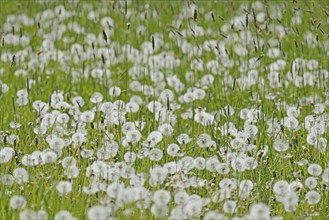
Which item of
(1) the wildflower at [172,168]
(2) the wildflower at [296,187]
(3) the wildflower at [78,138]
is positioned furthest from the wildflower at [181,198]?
(3) the wildflower at [78,138]

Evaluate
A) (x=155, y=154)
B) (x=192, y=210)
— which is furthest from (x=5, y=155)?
(x=192, y=210)

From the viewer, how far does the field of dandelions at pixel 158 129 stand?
372cm

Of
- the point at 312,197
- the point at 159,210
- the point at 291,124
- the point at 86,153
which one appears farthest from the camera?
the point at 291,124

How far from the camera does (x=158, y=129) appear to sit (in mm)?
4957

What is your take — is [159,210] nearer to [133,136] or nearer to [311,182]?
[311,182]

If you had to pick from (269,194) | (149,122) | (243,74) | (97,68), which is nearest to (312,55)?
(243,74)

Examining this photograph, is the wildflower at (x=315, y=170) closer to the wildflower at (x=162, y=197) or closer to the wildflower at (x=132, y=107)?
the wildflower at (x=162, y=197)

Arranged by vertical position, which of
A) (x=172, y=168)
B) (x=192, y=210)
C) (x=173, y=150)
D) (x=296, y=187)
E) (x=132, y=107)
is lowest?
(x=192, y=210)

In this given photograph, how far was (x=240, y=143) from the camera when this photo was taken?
4484mm

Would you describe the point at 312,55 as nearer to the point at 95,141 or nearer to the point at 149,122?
the point at 149,122

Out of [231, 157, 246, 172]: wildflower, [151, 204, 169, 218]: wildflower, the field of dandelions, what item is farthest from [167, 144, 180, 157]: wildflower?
[151, 204, 169, 218]: wildflower

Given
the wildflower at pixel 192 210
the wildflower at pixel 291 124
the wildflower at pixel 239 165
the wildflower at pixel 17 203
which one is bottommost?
the wildflower at pixel 192 210

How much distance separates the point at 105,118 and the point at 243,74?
6.60 ft

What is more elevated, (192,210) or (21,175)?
(21,175)
